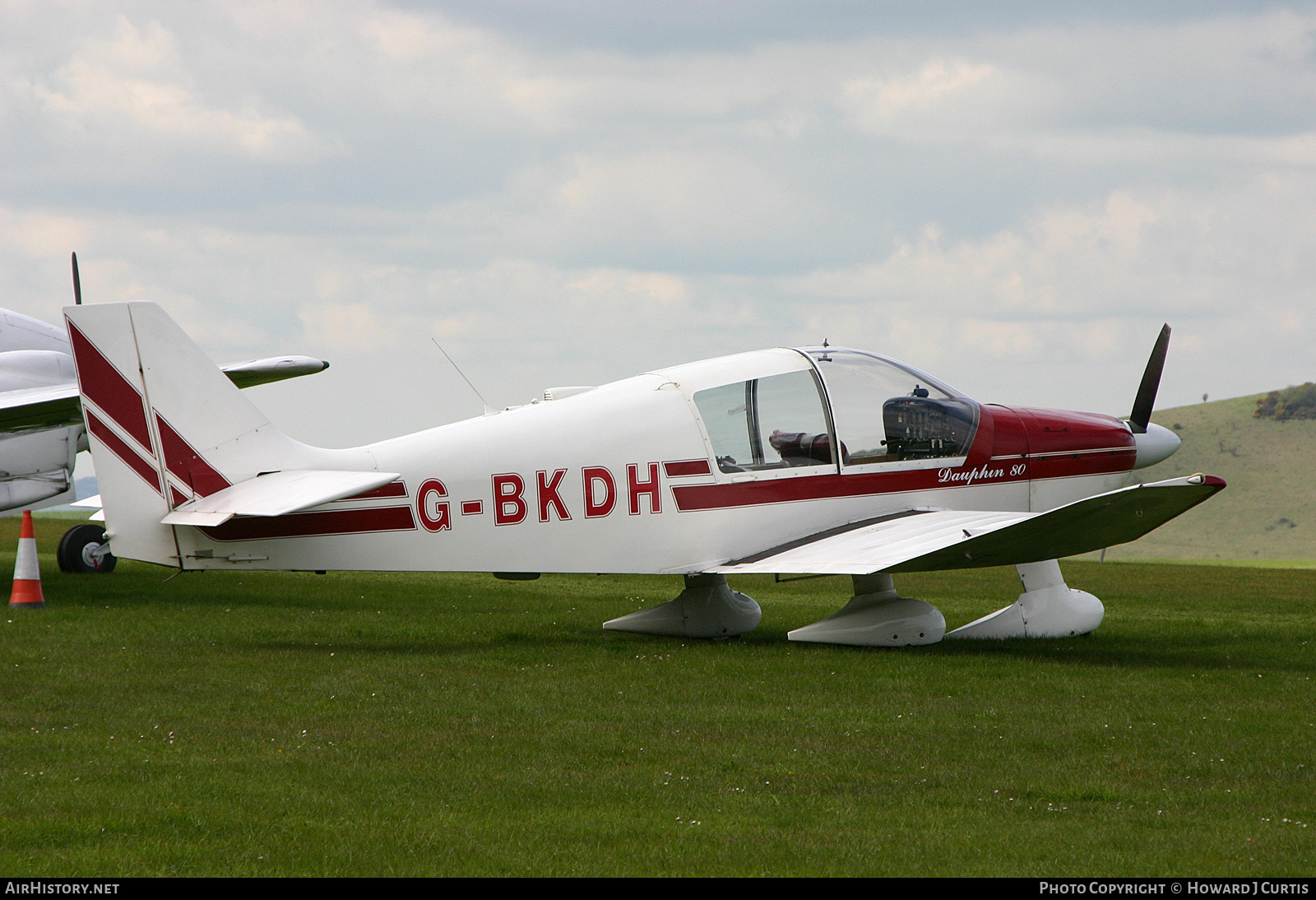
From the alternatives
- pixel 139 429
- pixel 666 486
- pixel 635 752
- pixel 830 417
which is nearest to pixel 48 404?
pixel 139 429

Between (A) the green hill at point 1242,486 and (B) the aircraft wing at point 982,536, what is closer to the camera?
(B) the aircraft wing at point 982,536

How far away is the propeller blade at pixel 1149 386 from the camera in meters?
11.3

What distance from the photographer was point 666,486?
31.7 feet

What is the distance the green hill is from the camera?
74.8 m

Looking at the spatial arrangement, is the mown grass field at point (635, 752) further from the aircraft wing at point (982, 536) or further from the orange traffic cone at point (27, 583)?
the orange traffic cone at point (27, 583)

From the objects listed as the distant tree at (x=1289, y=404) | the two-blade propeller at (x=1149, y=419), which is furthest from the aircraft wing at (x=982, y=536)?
the distant tree at (x=1289, y=404)

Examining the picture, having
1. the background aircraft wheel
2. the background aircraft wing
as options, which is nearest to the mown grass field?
the background aircraft wing

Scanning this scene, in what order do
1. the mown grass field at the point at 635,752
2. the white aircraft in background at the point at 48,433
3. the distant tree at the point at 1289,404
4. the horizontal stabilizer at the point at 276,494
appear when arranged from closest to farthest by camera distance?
the mown grass field at the point at 635,752 → the horizontal stabilizer at the point at 276,494 → the white aircraft in background at the point at 48,433 → the distant tree at the point at 1289,404

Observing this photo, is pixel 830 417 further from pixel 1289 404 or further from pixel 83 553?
pixel 1289 404

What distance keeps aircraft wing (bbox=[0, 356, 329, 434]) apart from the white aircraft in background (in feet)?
0.08

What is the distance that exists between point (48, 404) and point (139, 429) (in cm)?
499

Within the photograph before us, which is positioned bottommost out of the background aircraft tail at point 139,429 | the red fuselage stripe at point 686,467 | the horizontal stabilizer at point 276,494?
the red fuselage stripe at point 686,467

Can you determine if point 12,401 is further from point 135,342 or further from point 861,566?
point 861,566

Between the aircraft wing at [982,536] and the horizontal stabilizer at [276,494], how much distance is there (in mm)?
2912
